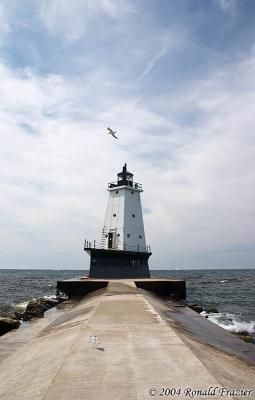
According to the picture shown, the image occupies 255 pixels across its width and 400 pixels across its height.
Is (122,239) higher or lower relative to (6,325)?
higher

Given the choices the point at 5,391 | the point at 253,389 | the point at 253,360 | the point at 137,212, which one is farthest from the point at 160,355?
the point at 137,212

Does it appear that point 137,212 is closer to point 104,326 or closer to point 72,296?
point 72,296

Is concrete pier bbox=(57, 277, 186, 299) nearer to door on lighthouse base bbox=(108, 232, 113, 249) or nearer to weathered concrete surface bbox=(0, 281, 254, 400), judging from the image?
door on lighthouse base bbox=(108, 232, 113, 249)

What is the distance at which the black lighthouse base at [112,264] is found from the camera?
29.2 m

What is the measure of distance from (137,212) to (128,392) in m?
30.0

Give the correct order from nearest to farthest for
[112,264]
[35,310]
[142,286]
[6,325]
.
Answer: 1. [6,325]
2. [35,310]
3. [142,286]
4. [112,264]

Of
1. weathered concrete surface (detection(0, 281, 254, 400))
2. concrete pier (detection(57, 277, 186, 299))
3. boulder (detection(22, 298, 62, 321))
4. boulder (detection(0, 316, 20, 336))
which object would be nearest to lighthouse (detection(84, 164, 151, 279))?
concrete pier (detection(57, 277, 186, 299))

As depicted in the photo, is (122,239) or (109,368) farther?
(122,239)

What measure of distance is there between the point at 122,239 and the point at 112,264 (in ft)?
10.3

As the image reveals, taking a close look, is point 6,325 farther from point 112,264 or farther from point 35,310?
point 112,264

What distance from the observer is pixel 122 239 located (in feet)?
106

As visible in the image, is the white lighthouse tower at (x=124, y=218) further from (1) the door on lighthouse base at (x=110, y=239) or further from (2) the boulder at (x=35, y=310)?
(2) the boulder at (x=35, y=310)

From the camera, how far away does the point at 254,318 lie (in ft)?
71.8

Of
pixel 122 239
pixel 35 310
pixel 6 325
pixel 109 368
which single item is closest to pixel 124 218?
pixel 122 239
